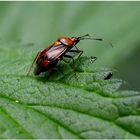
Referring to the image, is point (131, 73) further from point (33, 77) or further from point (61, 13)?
point (33, 77)

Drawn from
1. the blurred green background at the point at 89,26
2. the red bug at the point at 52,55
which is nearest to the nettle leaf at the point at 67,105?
the red bug at the point at 52,55

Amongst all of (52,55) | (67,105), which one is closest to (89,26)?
(52,55)

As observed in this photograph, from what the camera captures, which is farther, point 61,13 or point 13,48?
point 61,13

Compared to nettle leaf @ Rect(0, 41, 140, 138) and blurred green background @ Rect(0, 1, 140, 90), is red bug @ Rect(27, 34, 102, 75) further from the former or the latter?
blurred green background @ Rect(0, 1, 140, 90)

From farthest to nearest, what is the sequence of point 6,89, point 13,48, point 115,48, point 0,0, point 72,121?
point 0,0, point 115,48, point 13,48, point 6,89, point 72,121

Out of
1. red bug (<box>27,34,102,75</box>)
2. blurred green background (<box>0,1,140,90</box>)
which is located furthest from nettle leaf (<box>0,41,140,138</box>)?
blurred green background (<box>0,1,140,90</box>)

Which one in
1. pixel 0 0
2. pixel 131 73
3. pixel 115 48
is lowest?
pixel 131 73

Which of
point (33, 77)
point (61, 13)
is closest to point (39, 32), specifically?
point (61, 13)

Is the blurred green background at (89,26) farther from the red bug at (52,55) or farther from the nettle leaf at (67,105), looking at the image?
the nettle leaf at (67,105)
